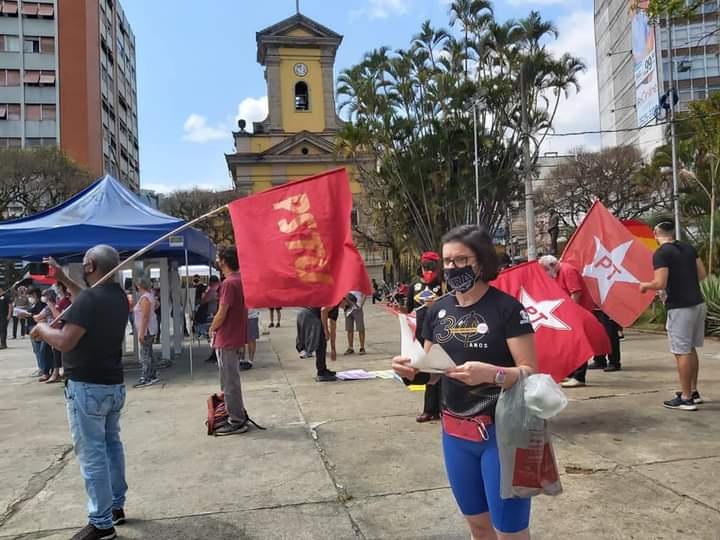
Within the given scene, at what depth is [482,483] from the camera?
2.56 metres

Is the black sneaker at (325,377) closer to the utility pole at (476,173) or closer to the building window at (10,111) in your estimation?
the utility pole at (476,173)

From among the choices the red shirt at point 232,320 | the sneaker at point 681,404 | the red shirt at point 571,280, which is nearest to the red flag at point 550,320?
the sneaker at point 681,404

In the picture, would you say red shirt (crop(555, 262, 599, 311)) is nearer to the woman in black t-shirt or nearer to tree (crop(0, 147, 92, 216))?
the woman in black t-shirt

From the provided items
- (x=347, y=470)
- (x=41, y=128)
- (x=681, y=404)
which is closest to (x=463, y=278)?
(x=347, y=470)

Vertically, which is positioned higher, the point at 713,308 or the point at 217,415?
the point at 713,308

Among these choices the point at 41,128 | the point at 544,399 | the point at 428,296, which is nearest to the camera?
the point at 544,399

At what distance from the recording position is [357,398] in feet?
24.8

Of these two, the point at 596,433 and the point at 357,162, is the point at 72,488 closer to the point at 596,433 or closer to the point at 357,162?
the point at 596,433

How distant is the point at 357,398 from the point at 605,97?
59.1m

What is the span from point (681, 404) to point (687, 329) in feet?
2.64

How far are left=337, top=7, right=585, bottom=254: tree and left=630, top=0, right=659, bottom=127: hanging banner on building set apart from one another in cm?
745

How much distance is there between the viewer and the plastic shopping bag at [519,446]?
2.32 meters

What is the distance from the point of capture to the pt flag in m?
5.24

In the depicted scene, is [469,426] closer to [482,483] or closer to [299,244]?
[482,483]
